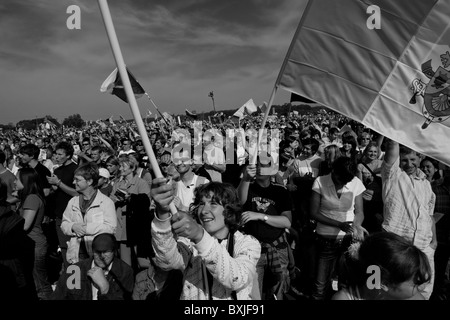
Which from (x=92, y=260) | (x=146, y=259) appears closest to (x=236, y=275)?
(x=92, y=260)

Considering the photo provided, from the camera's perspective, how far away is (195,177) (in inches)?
177

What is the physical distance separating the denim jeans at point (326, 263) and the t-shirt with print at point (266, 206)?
0.61m

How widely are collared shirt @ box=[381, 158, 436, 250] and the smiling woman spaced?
1.75m

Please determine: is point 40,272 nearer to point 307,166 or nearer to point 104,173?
point 104,173

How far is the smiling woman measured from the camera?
169cm

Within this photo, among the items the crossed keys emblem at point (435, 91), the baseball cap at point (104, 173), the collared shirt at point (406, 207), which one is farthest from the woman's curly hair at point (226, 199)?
the baseball cap at point (104, 173)

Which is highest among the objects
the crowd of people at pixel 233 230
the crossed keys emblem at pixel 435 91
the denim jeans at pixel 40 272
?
the crossed keys emblem at pixel 435 91

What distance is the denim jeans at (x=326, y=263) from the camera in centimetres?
374

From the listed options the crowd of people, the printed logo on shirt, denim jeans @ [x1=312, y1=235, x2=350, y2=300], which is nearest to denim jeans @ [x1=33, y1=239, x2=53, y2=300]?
the crowd of people

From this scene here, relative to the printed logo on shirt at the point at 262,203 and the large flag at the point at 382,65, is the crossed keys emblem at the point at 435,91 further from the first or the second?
the printed logo on shirt at the point at 262,203

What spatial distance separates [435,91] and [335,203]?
1.55 metres

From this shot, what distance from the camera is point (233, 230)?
7.59ft
